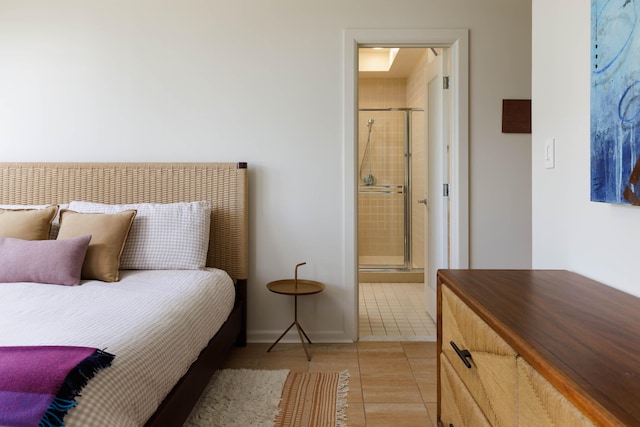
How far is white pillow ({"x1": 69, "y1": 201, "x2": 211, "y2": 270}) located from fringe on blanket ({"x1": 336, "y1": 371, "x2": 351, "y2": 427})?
1024mm

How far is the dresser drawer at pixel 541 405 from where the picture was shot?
729mm

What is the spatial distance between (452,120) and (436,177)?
526mm

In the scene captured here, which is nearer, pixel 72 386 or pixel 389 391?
pixel 72 386

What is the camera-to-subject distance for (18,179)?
2.92 meters

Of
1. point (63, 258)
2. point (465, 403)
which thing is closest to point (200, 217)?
point (63, 258)

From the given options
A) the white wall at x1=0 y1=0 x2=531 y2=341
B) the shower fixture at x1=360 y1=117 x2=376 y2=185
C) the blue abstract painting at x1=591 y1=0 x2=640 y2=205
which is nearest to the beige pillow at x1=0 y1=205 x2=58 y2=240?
the white wall at x1=0 y1=0 x2=531 y2=341

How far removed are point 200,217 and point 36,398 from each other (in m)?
1.73

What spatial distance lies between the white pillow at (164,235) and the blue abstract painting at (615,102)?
2023 millimetres

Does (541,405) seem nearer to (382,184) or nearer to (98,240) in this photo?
(98,240)

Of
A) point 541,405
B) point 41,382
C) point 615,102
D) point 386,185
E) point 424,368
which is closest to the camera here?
point 541,405

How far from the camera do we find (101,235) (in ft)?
7.84

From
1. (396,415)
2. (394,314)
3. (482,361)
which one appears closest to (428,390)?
(396,415)

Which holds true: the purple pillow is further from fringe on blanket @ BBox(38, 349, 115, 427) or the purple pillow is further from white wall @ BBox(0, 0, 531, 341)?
fringe on blanket @ BBox(38, 349, 115, 427)

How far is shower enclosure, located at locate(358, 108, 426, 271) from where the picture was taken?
5.48 m
